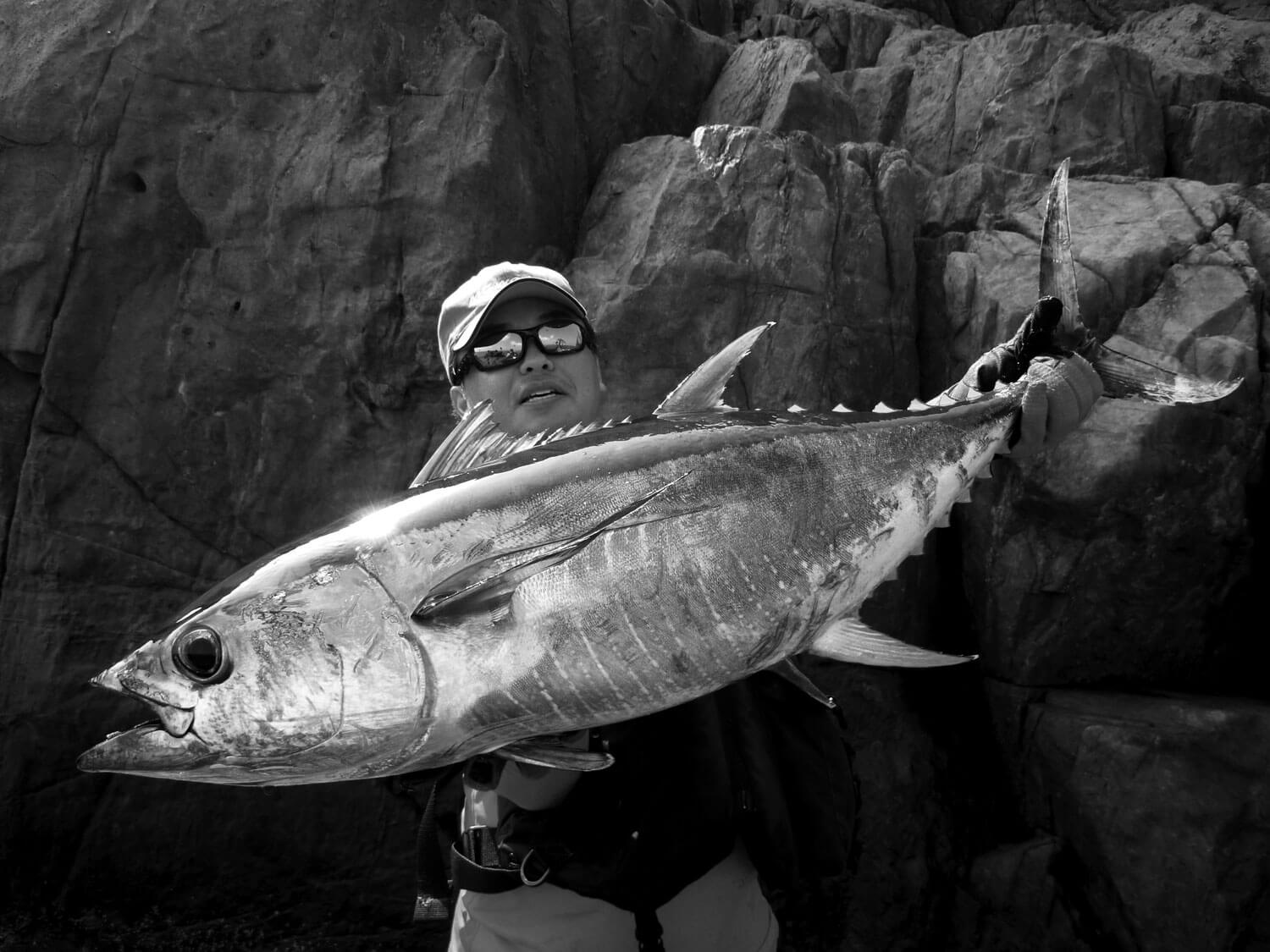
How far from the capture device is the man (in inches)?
69.9

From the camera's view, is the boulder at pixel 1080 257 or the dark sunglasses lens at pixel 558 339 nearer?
the dark sunglasses lens at pixel 558 339

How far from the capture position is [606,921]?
6.22ft

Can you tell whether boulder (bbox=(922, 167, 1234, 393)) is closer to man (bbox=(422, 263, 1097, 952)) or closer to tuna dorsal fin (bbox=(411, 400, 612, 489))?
man (bbox=(422, 263, 1097, 952))

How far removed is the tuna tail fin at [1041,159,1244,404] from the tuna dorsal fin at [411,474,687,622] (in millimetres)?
1794

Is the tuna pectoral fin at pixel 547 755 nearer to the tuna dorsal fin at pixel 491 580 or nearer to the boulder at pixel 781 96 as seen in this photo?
the tuna dorsal fin at pixel 491 580

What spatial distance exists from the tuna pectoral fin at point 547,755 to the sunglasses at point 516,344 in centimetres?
141

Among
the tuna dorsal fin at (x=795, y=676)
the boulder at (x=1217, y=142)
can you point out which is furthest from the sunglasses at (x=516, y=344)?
the boulder at (x=1217, y=142)

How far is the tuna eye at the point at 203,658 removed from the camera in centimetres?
117

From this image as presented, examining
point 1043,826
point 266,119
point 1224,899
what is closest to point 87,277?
point 266,119

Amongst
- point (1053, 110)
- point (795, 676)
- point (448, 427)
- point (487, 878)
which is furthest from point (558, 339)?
point (1053, 110)

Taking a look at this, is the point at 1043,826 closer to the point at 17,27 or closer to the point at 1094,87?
the point at 1094,87

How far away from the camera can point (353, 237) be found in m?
4.84

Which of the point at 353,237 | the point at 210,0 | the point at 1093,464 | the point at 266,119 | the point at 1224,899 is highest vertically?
the point at 210,0

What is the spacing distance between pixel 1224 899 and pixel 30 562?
21.5 ft
